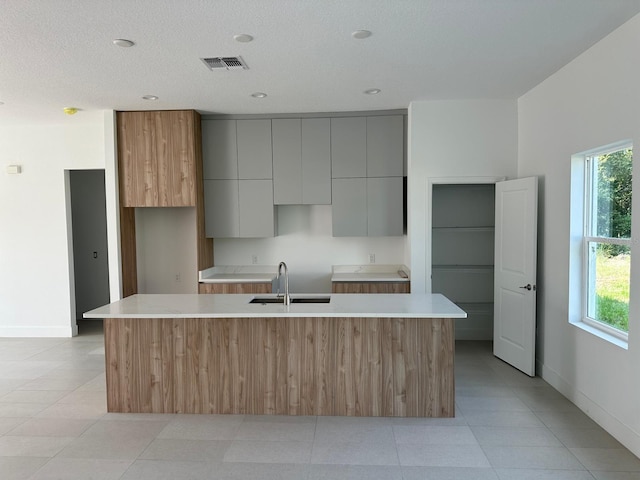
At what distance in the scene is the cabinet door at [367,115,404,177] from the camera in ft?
16.9

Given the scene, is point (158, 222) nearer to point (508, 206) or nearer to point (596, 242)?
point (508, 206)

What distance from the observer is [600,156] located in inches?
133

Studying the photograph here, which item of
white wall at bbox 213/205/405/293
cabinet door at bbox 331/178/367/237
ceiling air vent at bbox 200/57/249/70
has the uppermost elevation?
ceiling air vent at bbox 200/57/249/70

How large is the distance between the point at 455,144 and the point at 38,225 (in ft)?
17.3

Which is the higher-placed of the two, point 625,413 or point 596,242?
point 596,242

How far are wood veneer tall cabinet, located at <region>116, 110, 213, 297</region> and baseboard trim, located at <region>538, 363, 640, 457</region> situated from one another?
391cm

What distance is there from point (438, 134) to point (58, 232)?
4876 millimetres

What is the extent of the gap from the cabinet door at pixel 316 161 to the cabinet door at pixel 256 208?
44cm

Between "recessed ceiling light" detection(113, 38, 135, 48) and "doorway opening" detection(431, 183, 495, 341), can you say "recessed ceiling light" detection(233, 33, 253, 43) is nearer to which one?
"recessed ceiling light" detection(113, 38, 135, 48)

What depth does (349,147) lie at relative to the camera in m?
5.25

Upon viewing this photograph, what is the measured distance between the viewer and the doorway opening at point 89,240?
21.9 feet

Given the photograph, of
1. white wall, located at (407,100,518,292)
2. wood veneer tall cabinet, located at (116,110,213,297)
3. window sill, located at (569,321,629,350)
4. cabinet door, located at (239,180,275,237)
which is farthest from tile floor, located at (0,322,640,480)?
cabinet door, located at (239,180,275,237)

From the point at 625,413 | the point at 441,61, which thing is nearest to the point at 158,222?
the point at 441,61

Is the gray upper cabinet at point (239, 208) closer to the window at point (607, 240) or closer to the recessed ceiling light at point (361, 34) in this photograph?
the recessed ceiling light at point (361, 34)
